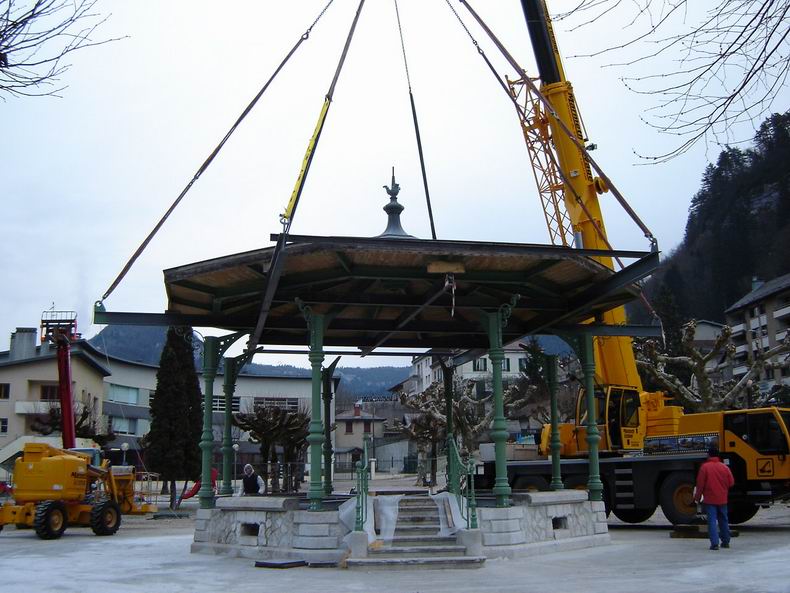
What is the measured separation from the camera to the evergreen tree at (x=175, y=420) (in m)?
38.1

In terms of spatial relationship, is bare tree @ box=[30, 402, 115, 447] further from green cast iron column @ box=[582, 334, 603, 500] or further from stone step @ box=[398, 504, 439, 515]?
green cast iron column @ box=[582, 334, 603, 500]

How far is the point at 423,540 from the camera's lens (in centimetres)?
1113

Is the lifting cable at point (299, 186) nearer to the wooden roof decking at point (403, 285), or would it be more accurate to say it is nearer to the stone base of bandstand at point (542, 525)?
the wooden roof decking at point (403, 285)

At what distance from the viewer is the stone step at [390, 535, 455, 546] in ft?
36.2

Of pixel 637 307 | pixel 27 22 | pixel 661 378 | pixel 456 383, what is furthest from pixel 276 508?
pixel 637 307

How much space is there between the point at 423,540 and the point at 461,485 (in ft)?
4.71

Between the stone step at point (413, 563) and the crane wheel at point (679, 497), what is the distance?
8977 millimetres

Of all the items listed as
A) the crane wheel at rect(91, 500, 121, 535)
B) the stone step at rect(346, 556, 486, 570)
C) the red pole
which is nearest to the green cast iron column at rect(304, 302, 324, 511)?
the stone step at rect(346, 556, 486, 570)

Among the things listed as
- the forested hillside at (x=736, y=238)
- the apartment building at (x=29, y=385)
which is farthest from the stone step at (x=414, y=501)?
the forested hillside at (x=736, y=238)

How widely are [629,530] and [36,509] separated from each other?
45.5ft

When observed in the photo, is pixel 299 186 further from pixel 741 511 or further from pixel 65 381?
pixel 65 381

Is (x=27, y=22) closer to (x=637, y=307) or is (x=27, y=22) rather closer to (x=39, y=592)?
(x=39, y=592)

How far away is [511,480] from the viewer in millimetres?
20953

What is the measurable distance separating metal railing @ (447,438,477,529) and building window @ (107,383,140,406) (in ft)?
184
